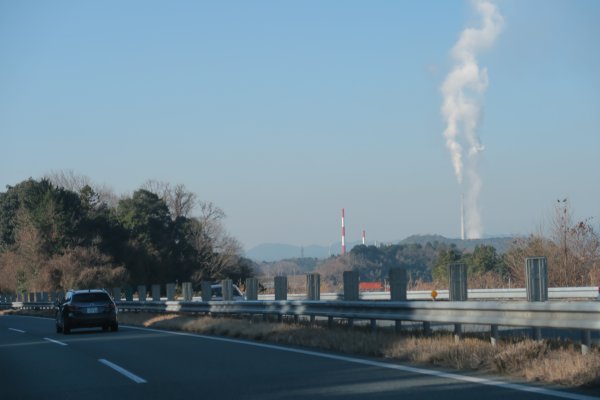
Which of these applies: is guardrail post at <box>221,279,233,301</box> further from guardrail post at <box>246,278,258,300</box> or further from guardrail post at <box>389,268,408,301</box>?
guardrail post at <box>389,268,408,301</box>

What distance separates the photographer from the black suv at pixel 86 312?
24984 millimetres

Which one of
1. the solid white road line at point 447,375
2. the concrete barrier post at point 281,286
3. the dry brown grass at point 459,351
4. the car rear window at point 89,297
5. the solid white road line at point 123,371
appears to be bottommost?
the solid white road line at point 123,371

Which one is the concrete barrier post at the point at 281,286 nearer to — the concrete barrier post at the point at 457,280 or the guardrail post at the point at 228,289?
the guardrail post at the point at 228,289

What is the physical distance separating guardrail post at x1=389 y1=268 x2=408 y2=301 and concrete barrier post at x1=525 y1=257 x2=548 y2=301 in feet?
10.7

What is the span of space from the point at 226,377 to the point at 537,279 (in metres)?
5.12

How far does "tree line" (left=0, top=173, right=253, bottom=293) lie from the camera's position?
67.4 metres

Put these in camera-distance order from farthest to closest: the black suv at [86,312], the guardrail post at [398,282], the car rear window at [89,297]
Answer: the car rear window at [89,297] → the black suv at [86,312] → the guardrail post at [398,282]

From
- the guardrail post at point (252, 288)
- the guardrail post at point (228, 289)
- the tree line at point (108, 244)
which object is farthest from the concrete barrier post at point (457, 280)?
the tree line at point (108, 244)

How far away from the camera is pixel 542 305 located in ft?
35.6

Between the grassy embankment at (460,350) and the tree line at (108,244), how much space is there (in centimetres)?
4733

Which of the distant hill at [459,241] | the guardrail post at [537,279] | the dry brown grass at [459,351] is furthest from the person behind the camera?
the distant hill at [459,241]

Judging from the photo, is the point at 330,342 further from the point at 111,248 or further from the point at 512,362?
the point at 111,248

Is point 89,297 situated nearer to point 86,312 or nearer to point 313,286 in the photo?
point 86,312

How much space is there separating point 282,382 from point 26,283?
A: 64.5 meters
